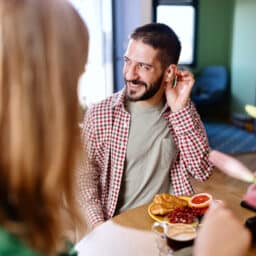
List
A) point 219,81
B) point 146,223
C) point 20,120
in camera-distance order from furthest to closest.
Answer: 1. point 219,81
2. point 146,223
3. point 20,120

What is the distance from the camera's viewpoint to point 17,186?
0.64 meters

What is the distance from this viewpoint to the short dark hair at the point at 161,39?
167cm

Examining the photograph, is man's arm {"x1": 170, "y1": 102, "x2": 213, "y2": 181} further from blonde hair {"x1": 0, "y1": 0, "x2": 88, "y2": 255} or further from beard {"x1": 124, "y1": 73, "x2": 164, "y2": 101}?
blonde hair {"x1": 0, "y1": 0, "x2": 88, "y2": 255}

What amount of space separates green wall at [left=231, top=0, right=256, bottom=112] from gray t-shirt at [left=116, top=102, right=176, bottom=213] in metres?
4.44

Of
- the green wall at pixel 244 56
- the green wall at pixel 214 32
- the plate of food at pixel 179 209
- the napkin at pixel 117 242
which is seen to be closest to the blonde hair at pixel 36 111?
the napkin at pixel 117 242

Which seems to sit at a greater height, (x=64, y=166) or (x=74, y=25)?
(x=74, y=25)

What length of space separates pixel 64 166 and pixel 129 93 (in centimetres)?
102

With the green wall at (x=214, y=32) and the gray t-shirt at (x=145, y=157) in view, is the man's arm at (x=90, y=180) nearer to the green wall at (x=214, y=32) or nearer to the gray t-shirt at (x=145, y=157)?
the gray t-shirt at (x=145, y=157)

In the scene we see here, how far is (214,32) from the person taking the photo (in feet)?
21.4

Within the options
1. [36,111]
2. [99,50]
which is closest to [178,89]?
[36,111]

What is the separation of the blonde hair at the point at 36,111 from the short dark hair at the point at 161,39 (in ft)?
3.28

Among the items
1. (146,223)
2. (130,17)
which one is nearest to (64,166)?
(146,223)

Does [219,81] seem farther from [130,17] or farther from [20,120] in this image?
[20,120]

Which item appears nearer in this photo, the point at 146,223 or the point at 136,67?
the point at 146,223
